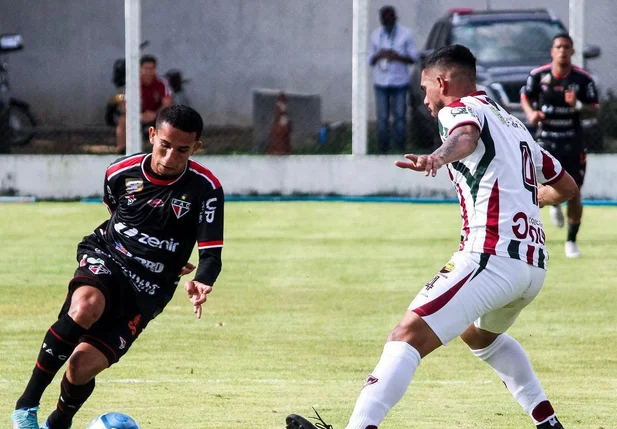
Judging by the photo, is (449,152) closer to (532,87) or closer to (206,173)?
(206,173)

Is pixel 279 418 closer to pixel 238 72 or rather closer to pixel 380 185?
pixel 380 185

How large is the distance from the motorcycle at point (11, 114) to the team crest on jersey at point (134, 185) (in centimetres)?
1333

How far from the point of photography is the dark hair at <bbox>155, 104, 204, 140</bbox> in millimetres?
6332

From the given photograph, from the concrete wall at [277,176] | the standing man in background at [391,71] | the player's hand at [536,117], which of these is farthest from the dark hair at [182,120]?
the standing man in background at [391,71]

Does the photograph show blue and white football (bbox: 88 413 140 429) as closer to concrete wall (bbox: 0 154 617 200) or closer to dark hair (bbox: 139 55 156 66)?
concrete wall (bbox: 0 154 617 200)

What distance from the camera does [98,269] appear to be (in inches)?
246

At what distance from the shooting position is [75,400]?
6090mm

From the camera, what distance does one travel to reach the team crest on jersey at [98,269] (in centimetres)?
622

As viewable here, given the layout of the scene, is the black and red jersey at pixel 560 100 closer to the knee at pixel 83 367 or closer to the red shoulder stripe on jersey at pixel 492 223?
the red shoulder stripe on jersey at pixel 492 223

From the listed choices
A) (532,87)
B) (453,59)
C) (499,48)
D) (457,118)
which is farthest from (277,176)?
(457,118)

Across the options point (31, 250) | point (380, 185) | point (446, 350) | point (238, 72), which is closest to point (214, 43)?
point (238, 72)

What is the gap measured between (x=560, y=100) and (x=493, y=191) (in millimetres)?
8630

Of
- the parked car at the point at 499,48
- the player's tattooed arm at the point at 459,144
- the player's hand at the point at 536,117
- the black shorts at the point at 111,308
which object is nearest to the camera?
the player's tattooed arm at the point at 459,144

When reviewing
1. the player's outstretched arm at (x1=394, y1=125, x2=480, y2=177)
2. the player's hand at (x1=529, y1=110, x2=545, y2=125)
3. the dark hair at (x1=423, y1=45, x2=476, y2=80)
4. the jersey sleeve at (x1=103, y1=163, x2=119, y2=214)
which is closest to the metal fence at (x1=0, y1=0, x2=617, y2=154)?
the player's hand at (x1=529, y1=110, x2=545, y2=125)
